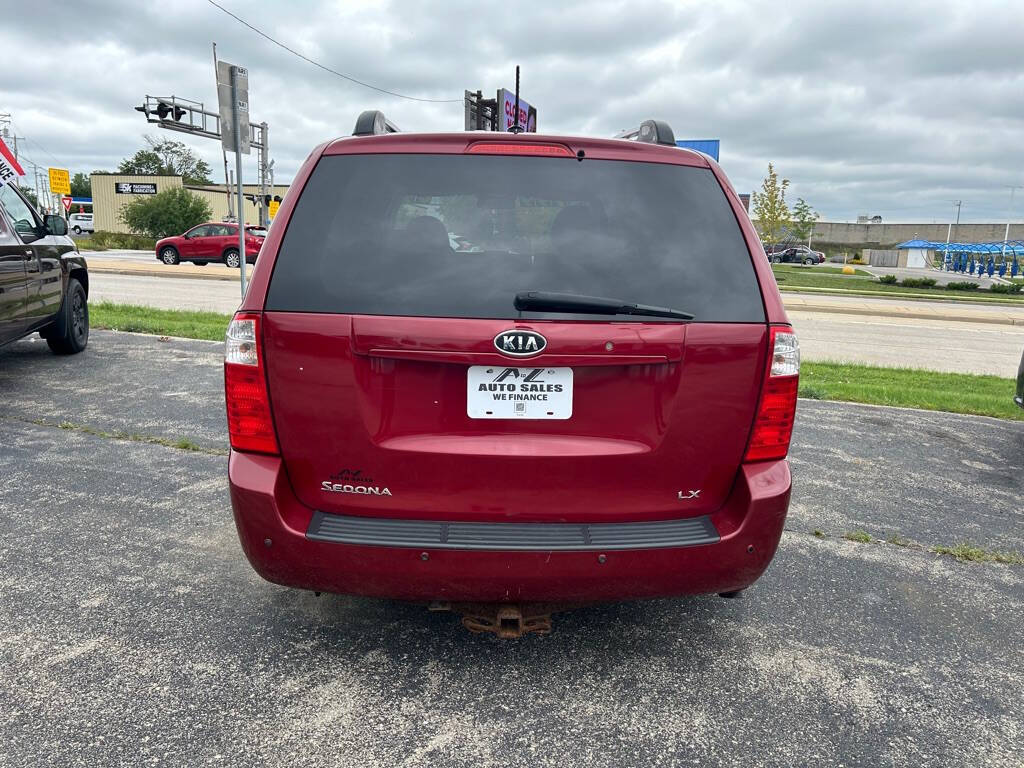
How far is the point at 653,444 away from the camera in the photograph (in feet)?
8.08

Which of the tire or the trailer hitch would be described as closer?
the trailer hitch

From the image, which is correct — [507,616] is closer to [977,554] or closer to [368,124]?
[368,124]

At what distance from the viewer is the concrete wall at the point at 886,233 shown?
108812mm

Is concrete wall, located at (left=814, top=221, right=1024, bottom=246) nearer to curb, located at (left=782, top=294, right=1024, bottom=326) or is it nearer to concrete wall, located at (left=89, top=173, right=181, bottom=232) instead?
concrete wall, located at (left=89, top=173, right=181, bottom=232)

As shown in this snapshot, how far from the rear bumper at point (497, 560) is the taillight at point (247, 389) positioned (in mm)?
63

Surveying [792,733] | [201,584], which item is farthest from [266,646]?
[792,733]

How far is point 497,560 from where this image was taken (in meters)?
2.41

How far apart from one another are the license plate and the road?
10.1 meters

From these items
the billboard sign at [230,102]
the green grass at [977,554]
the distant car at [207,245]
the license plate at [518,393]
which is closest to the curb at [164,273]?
the distant car at [207,245]

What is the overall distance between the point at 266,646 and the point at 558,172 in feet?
6.56

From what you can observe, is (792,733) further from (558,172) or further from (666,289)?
(558,172)

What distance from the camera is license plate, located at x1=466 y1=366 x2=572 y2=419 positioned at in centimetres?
238

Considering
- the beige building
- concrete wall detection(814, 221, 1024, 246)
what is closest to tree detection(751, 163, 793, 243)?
the beige building

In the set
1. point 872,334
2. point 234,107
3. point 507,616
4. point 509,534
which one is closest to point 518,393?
point 509,534
